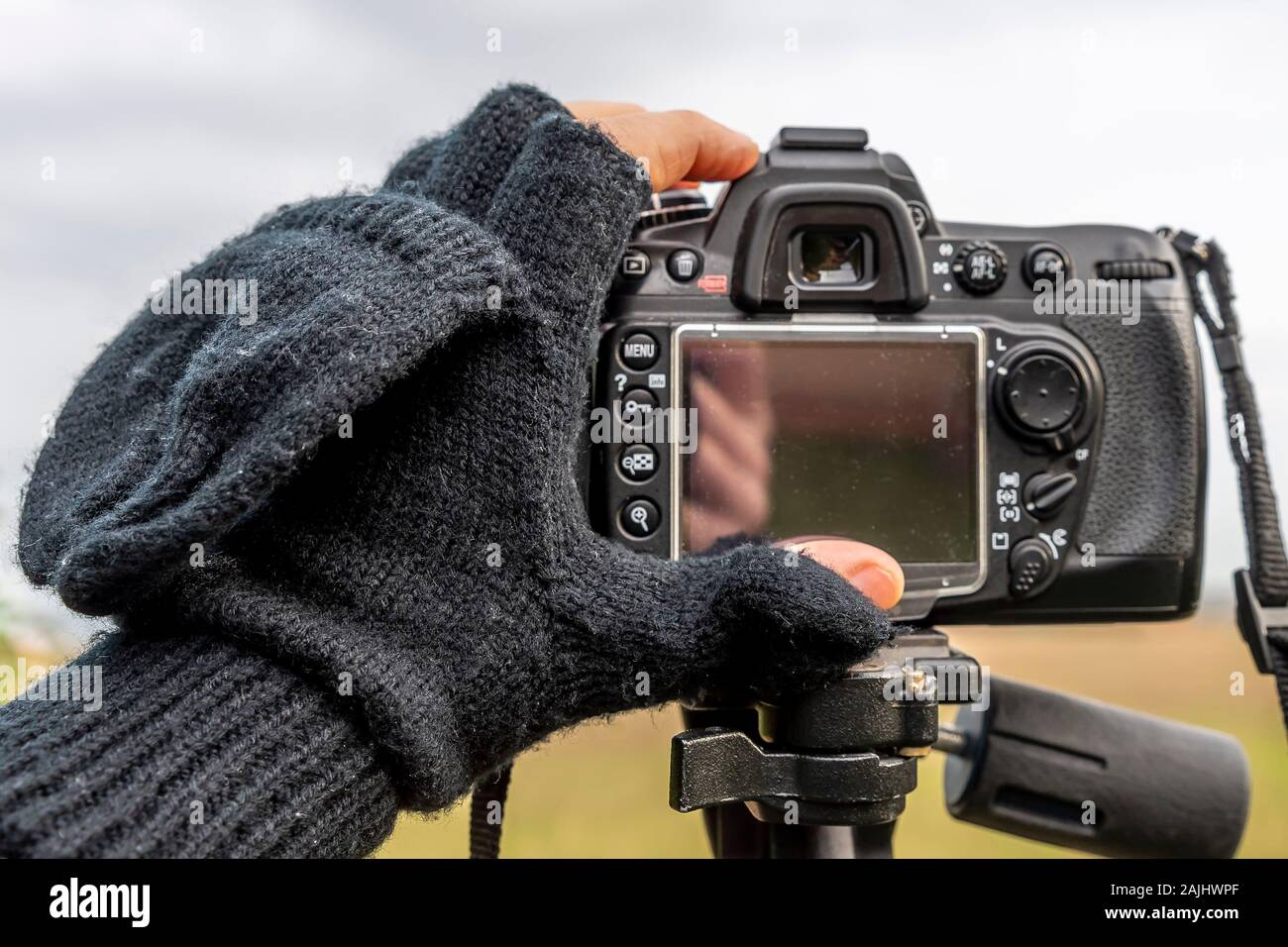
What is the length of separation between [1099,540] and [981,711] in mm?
150

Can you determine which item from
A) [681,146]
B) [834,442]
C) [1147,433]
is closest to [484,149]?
[681,146]

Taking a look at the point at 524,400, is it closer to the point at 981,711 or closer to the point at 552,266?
the point at 552,266

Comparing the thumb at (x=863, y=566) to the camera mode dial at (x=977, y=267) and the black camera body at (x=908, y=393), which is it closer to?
the black camera body at (x=908, y=393)

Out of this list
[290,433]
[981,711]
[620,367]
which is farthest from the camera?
[981,711]

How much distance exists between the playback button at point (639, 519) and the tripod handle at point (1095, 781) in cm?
29

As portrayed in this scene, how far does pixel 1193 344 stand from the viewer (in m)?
0.71

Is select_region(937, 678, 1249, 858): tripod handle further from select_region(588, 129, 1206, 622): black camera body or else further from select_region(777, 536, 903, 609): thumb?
select_region(777, 536, 903, 609): thumb

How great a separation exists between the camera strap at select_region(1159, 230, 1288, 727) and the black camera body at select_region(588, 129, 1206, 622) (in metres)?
0.03

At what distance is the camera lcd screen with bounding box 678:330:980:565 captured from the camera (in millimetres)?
638

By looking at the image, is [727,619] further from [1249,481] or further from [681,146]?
[1249,481]

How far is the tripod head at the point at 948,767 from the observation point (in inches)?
22.0

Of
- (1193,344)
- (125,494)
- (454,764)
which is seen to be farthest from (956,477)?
(125,494)

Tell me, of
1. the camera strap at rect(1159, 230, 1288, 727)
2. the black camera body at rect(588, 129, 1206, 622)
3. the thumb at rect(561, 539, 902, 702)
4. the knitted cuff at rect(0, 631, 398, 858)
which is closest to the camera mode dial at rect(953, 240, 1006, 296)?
the black camera body at rect(588, 129, 1206, 622)

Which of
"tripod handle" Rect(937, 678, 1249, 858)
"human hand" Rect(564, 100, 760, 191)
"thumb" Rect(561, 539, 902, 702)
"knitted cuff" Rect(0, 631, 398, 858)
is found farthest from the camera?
A: "tripod handle" Rect(937, 678, 1249, 858)
